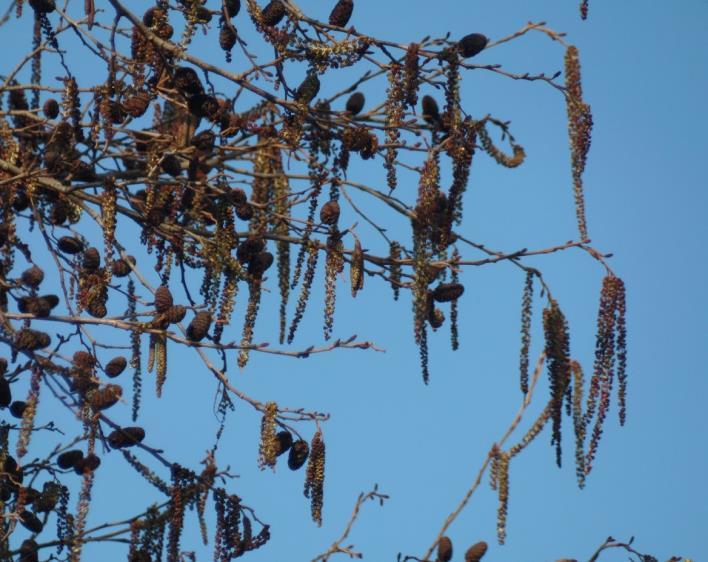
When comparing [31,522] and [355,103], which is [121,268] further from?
[355,103]

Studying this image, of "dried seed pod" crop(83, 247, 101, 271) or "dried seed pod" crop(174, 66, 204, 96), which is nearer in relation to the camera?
"dried seed pod" crop(174, 66, 204, 96)

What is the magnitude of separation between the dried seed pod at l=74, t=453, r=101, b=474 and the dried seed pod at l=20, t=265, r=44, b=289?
2.82 feet

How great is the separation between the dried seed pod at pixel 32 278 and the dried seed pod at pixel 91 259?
0.74 feet

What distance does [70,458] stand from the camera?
7.23m

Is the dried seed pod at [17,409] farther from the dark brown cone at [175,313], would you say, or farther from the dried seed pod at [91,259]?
the dark brown cone at [175,313]

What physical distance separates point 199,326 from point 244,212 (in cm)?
66

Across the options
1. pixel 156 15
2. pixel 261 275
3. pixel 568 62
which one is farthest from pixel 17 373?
pixel 568 62

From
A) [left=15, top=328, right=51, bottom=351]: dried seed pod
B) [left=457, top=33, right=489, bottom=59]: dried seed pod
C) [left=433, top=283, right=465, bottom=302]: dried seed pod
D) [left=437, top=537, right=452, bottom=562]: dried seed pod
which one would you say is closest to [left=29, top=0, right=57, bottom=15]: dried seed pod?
[left=15, top=328, right=51, bottom=351]: dried seed pod

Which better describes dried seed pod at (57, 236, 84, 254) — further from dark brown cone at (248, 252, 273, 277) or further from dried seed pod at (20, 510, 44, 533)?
dried seed pod at (20, 510, 44, 533)

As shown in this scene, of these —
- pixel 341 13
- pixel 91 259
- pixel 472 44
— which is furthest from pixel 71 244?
pixel 472 44

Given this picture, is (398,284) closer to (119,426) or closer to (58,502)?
(119,426)

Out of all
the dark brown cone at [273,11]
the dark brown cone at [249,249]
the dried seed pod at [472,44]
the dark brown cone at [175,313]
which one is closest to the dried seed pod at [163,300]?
the dark brown cone at [175,313]

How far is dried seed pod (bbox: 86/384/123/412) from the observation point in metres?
6.79

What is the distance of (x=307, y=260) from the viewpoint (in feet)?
20.9
